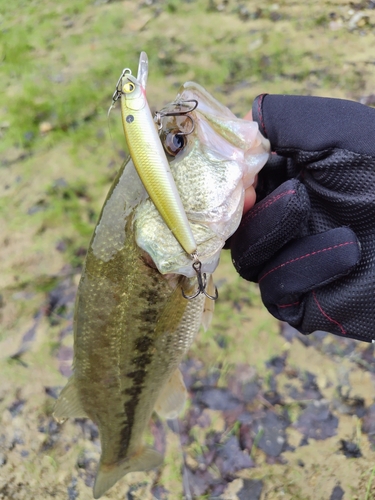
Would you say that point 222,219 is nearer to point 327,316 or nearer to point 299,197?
point 299,197

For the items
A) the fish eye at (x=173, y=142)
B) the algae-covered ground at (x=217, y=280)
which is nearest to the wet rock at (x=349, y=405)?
the algae-covered ground at (x=217, y=280)

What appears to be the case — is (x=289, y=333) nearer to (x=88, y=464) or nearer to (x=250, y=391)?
(x=250, y=391)

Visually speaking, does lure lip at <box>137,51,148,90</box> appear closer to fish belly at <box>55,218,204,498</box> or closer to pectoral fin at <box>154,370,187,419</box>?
fish belly at <box>55,218,204,498</box>

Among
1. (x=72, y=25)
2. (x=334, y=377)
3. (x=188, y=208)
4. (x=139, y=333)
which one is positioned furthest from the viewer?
(x=72, y=25)

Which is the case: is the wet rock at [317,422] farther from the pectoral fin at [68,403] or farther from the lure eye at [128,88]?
Result: the lure eye at [128,88]

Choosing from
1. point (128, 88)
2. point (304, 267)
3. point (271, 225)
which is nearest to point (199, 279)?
point (271, 225)

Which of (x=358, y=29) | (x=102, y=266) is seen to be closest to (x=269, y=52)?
(x=358, y=29)

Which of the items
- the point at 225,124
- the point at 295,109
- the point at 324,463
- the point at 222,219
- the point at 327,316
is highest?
the point at 225,124
